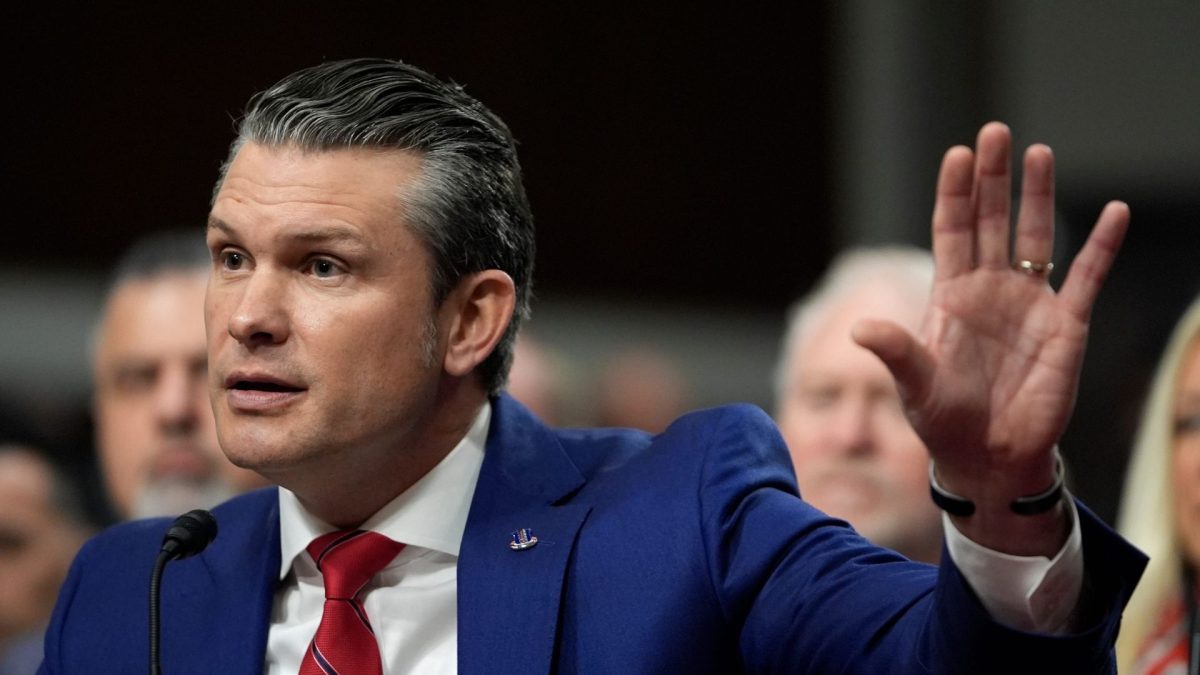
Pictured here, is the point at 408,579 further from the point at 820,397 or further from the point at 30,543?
the point at 30,543

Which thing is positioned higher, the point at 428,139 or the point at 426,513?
the point at 428,139

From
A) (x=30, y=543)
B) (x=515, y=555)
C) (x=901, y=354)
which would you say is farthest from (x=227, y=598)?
(x=30, y=543)

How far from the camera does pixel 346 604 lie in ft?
7.84

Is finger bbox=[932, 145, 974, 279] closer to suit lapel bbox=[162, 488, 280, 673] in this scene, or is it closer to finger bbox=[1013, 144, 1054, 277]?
finger bbox=[1013, 144, 1054, 277]

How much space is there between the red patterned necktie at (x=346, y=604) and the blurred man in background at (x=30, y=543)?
6.32 ft

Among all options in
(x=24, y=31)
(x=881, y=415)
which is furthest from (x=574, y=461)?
(x=24, y=31)

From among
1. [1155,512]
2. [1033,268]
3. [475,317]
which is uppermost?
[1033,268]

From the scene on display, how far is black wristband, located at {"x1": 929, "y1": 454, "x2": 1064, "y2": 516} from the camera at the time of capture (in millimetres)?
1816

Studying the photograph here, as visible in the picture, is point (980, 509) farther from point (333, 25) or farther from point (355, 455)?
point (333, 25)

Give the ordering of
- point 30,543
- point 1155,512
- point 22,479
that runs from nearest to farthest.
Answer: point 1155,512, point 30,543, point 22,479

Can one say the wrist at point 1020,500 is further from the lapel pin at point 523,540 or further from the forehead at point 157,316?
the forehead at point 157,316

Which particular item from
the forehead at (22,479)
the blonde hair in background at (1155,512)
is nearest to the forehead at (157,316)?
the forehead at (22,479)

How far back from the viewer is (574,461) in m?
2.57

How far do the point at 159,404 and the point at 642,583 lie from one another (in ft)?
6.70
